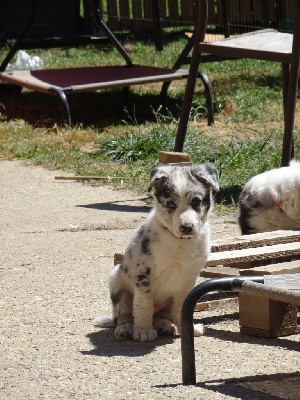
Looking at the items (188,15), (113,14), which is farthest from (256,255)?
(113,14)

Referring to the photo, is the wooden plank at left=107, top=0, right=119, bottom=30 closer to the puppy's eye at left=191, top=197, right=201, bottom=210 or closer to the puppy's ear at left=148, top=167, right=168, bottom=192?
the puppy's ear at left=148, top=167, right=168, bottom=192

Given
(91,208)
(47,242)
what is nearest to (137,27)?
(91,208)

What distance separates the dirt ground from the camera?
4113 mm

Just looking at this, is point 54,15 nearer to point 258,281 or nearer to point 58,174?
point 58,174

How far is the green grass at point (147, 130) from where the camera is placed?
8.88 m

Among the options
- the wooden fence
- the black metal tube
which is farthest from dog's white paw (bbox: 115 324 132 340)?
the wooden fence

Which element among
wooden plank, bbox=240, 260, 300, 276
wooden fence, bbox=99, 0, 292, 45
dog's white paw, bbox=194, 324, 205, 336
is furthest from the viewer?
wooden fence, bbox=99, 0, 292, 45

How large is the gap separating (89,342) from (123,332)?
0.51ft

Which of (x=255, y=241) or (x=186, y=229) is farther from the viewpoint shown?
(x=255, y=241)

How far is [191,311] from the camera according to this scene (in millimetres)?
4137

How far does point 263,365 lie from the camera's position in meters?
4.35

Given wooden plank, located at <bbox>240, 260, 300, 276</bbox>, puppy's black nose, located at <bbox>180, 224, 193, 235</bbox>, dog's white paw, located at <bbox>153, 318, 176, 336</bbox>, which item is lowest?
dog's white paw, located at <bbox>153, 318, 176, 336</bbox>

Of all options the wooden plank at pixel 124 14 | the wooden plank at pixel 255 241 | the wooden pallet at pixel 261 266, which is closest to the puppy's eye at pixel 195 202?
→ the wooden pallet at pixel 261 266

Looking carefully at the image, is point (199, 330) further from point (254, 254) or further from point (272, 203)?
→ point (272, 203)
